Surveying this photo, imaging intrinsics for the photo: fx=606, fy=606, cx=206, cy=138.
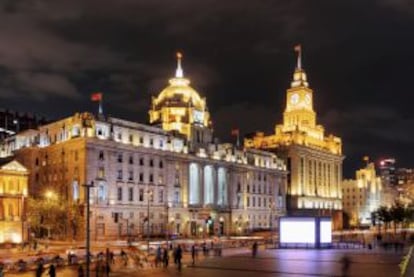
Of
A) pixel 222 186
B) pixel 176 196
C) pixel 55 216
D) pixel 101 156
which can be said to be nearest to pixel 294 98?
pixel 222 186

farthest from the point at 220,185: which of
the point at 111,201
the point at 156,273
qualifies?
the point at 156,273

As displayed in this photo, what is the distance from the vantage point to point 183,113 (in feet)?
456

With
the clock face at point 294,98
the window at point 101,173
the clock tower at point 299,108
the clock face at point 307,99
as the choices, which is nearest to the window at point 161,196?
the window at point 101,173

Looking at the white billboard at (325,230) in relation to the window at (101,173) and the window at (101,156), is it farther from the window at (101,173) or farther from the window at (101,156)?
the window at (101,156)

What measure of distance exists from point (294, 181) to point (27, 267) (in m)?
127

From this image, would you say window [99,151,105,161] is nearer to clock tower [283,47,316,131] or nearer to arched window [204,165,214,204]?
arched window [204,165,214,204]

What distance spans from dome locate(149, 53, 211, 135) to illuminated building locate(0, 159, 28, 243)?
1915 inches

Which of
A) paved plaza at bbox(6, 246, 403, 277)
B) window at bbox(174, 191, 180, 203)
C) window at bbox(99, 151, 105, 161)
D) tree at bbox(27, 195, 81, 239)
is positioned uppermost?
window at bbox(99, 151, 105, 161)

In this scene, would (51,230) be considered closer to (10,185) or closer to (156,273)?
(10,185)

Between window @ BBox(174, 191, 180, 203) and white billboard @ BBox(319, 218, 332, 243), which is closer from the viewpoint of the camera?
white billboard @ BBox(319, 218, 332, 243)

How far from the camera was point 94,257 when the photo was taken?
61125 mm

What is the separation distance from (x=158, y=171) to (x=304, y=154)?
7062 cm

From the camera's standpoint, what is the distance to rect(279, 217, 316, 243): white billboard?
8306 centimetres

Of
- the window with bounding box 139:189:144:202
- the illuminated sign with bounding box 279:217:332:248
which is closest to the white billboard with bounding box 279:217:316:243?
the illuminated sign with bounding box 279:217:332:248
